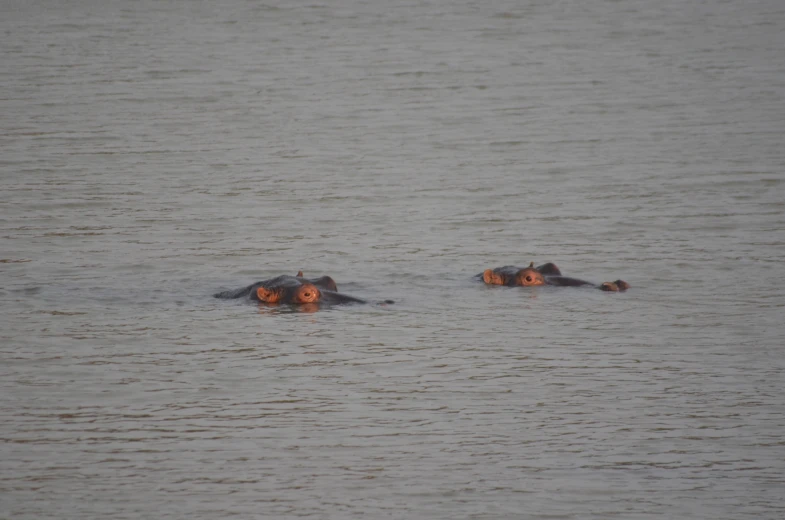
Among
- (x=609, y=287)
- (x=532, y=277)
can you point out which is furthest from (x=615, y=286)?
(x=532, y=277)

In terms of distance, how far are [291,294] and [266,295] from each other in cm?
23

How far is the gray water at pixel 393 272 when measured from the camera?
812cm

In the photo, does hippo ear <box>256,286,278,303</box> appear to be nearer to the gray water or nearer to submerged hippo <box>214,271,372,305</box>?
submerged hippo <box>214,271,372,305</box>

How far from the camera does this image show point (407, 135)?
68.0 ft

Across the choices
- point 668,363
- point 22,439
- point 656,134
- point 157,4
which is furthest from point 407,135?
point 157,4

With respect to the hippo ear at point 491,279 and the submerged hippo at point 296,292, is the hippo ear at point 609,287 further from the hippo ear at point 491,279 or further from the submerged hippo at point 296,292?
the submerged hippo at point 296,292

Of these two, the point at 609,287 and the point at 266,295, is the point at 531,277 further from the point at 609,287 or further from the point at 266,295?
the point at 266,295

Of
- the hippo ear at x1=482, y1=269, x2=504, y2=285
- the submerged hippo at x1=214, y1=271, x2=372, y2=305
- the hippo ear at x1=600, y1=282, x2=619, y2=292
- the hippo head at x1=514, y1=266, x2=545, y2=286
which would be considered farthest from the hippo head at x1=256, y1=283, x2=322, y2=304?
the hippo ear at x1=600, y1=282, x2=619, y2=292

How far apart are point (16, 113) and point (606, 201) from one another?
10263 millimetres

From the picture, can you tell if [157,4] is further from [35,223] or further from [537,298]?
[537,298]

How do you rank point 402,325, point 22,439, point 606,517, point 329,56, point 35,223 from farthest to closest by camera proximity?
point 329,56 → point 35,223 → point 402,325 → point 22,439 → point 606,517

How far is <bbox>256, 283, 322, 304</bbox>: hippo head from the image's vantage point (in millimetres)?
11875

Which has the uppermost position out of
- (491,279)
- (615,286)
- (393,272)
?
(615,286)

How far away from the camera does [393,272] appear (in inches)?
527
